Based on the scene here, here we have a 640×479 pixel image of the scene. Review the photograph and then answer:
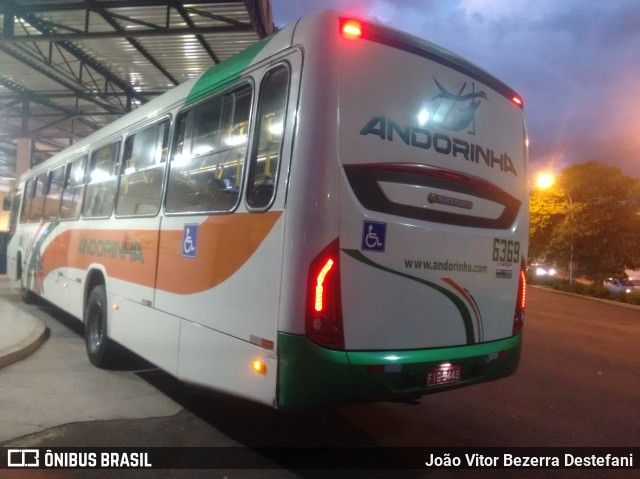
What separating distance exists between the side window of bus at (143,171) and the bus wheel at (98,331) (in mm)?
1156

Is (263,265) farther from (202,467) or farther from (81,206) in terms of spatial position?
(81,206)

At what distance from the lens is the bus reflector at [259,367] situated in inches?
146

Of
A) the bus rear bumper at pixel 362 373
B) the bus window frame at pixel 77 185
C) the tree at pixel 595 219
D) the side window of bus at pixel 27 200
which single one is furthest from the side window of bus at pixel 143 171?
the tree at pixel 595 219

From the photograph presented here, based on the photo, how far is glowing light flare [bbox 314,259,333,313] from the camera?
3.54 meters

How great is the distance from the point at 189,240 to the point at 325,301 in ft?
5.49

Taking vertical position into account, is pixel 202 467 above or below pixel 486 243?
below

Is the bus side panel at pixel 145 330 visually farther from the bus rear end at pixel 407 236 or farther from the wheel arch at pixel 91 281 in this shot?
the bus rear end at pixel 407 236

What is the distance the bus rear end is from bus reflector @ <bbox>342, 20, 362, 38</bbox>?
11mm

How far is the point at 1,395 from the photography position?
5.59m

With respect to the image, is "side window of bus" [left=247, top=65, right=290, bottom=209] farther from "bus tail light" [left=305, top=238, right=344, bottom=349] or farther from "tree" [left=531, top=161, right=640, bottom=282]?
"tree" [left=531, top=161, right=640, bottom=282]

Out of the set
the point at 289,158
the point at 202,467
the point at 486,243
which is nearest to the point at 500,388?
the point at 486,243

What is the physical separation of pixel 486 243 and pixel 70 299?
6.27 m

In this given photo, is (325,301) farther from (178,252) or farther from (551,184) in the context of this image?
(551,184)

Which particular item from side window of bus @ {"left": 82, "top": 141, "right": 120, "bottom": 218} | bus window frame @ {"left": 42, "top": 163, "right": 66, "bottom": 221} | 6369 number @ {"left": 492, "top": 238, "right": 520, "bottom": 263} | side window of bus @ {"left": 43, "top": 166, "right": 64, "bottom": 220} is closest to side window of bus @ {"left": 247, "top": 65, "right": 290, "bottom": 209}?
6369 number @ {"left": 492, "top": 238, "right": 520, "bottom": 263}
